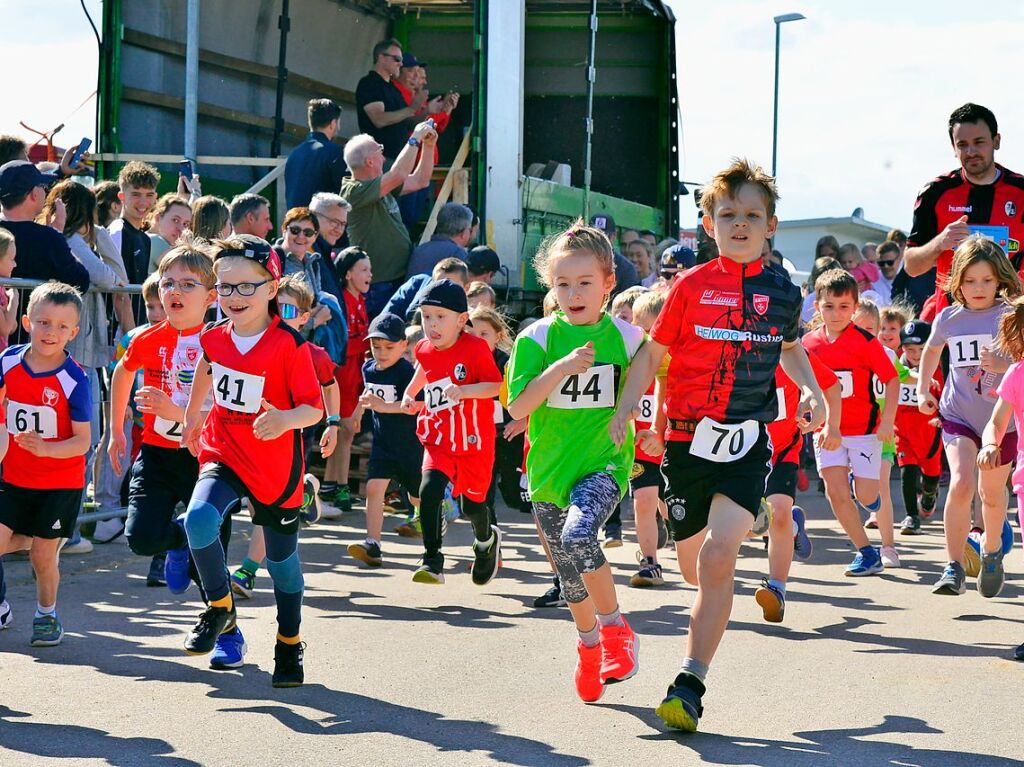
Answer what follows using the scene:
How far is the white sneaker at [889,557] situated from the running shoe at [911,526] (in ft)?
5.82

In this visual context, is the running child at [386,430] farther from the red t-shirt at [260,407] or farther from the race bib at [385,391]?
the red t-shirt at [260,407]

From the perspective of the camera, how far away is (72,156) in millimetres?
11664

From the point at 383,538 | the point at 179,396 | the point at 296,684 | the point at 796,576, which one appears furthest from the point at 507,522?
the point at 296,684

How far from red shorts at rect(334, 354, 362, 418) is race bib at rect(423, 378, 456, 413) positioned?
9.74 feet

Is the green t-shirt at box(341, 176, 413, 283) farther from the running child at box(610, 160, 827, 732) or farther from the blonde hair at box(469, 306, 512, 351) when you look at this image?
the running child at box(610, 160, 827, 732)

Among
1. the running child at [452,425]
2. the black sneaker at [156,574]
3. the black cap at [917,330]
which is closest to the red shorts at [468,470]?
the running child at [452,425]

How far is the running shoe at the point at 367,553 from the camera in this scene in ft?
27.8

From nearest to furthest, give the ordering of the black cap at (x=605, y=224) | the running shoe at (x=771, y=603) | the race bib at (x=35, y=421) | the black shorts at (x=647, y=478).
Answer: the race bib at (x=35, y=421) → the running shoe at (x=771, y=603) → the black shorts at (x=647, y=478) → the black cap at (x=605, y=224)

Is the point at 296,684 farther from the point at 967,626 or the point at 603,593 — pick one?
the point at 967,626

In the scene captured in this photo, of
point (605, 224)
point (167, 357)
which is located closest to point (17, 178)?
point (167, 357)

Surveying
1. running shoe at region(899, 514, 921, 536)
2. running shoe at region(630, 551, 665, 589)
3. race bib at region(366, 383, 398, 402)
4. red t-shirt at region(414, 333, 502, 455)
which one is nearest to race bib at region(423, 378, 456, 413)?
Answer: red t-shirt at region(414, 333, 502, 455)

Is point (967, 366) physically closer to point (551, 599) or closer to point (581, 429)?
point (551, 599)

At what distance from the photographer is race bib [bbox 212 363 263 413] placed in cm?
562

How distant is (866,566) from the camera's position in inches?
338
